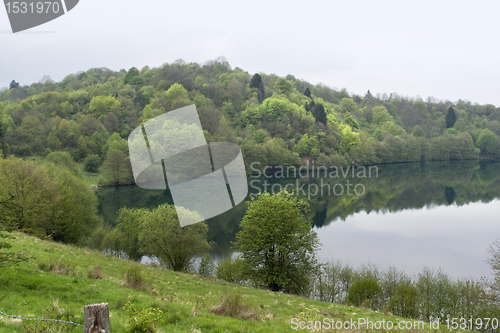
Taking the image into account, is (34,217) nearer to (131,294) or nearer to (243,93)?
(131,294)

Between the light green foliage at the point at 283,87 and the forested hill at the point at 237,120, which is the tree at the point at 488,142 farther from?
the light green foliage at the point at 283,87

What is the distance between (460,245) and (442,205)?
22121 millimetres

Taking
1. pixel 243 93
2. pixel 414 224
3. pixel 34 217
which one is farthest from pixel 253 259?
pixel 243 93

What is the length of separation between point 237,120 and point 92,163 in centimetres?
5310

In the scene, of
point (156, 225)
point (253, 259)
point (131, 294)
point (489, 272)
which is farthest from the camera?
point (489, 272)

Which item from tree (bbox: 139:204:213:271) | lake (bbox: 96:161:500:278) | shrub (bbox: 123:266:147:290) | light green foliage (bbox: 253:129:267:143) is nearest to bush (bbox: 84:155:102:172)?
lake (bbox: 96:161:500:278)

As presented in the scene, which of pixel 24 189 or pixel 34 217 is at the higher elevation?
pixel 24 189

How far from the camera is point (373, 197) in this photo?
195 feet

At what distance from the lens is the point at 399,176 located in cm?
8125

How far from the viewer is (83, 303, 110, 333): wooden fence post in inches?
154

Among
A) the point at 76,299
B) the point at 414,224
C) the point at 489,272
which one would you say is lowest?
the point at 414,224

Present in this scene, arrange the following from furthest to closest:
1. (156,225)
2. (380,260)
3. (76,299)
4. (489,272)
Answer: (380,260)
(489,272)
(156,225)
(76,299)

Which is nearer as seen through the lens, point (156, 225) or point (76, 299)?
point (76, 299)

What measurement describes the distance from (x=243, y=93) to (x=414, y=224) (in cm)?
9138
